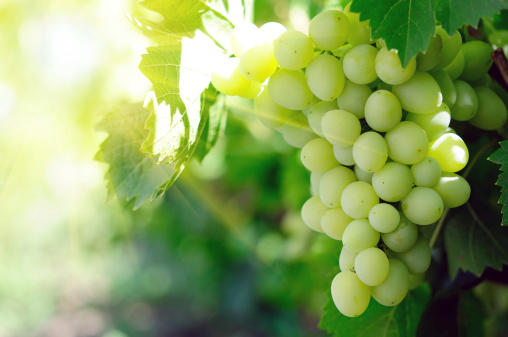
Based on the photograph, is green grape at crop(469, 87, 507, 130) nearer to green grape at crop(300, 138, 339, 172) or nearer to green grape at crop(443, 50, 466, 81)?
green grape at crop(443, 50, 466, 81)

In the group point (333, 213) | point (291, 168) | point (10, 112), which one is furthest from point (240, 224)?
point (333, 213)

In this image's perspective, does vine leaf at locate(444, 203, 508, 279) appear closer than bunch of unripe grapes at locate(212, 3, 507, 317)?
No

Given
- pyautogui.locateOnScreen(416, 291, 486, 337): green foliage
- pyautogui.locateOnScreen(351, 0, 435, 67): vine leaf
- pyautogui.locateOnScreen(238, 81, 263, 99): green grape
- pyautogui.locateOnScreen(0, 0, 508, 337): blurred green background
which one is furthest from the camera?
pyautogui.locateOnScreen(0, 0, 508, 337): blurred green background

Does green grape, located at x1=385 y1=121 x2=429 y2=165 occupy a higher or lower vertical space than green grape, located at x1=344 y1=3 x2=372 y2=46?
lower

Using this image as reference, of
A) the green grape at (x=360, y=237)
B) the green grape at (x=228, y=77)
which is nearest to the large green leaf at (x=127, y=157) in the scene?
the green grape at (x=228, y=77)

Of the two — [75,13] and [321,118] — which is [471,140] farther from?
[75,13]

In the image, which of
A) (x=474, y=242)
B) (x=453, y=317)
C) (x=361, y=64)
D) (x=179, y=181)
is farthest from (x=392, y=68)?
(x=179, y=181)

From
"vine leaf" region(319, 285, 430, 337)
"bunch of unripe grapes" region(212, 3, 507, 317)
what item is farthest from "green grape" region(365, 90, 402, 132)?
"vine leaf" region(319, 285, 430, 337)
